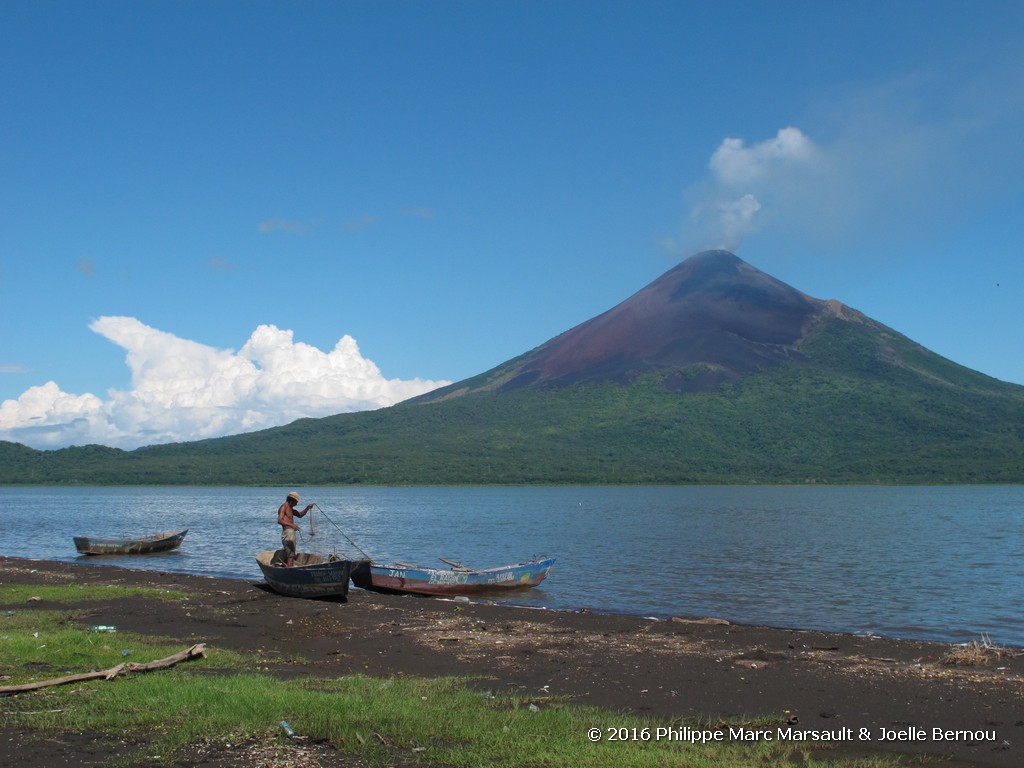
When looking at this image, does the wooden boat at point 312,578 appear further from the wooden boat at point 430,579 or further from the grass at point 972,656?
the grass at point 972,656

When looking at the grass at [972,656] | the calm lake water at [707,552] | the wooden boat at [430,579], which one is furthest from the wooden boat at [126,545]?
the grass at [972,656]

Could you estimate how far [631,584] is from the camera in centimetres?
2933

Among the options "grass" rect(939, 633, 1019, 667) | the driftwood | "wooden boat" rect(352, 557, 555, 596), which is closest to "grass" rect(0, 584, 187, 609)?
"wooden boat" rect(352, 557, 555, 596)

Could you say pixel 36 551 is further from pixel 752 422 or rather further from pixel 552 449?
pixel 752 422

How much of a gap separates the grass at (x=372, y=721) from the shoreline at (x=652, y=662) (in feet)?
2.69

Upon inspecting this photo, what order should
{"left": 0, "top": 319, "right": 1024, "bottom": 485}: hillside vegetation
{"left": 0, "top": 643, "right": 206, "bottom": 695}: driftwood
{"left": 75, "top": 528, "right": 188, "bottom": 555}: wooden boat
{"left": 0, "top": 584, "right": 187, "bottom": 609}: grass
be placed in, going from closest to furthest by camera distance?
{"left": 0, "top": 643, "right": 206, "bottom": 695}: driftwood, {"left": 0, "top": 584, "right": 187, "bottom": 609}: grass, {"left": 75, "top": 528, "right": 188, "bottom": 555}: wooden boat, {"left": 0, "top": 319, "right": 1024, "bottom": 485}: hillside vegetation

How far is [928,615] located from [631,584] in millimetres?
9287

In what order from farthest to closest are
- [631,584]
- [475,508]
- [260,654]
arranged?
[475,508] → [631,584] → [260,654]

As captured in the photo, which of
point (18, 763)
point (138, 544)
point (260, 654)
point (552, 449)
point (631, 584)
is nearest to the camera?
point (18, 763)

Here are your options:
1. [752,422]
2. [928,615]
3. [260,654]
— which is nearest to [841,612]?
[928,615]

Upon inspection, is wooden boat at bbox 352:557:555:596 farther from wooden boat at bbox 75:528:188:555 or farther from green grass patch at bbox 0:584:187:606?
wooden boat at bbox 75:528:188:555

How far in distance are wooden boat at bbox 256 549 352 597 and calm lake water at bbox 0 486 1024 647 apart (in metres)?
5.79

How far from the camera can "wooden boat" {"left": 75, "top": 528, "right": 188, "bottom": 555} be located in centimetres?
Result: 3912

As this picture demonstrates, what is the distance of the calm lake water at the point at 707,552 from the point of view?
2423 centimetres
